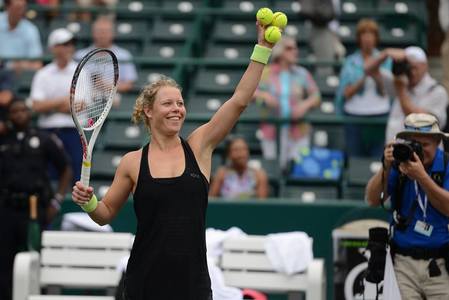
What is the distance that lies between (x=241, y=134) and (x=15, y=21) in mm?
3056

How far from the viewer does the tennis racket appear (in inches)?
237

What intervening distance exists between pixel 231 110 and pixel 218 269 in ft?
9.44

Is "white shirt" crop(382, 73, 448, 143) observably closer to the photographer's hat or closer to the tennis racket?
the photographer's hat

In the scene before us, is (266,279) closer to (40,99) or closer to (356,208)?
(356,208)

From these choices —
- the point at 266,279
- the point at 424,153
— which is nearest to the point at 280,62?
the point at 266,279

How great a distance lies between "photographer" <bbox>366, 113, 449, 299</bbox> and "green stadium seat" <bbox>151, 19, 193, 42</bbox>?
21.5 feet

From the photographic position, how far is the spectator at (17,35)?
1290cm

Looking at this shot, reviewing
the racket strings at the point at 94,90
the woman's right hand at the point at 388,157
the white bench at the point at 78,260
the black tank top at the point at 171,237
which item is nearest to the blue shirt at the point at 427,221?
the woman's right hand at the point at 388,157

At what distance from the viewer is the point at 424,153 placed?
7234 mm

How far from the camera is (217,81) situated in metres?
12.5

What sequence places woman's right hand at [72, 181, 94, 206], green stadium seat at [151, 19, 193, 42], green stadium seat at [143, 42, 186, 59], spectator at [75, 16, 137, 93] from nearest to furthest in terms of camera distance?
woman's right hand at [72, 181, 94, 206] → spectator at [75, 16, 137, 93] → green stadium seat at [143, 42, 186, 59] → green stadium seat at [151, 19, 193, 42]

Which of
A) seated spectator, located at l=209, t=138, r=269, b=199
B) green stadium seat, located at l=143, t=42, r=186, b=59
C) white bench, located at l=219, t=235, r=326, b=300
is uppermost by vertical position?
green stadium seat, located at l=143, t=42, r=186, b=59

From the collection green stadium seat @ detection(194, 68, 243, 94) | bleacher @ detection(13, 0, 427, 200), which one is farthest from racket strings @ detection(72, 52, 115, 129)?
green stadium seat @ detection(194, 68, 243, 94)

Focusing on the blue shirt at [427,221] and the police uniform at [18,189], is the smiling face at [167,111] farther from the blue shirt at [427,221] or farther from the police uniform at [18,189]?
the police uniform at [18,189]
